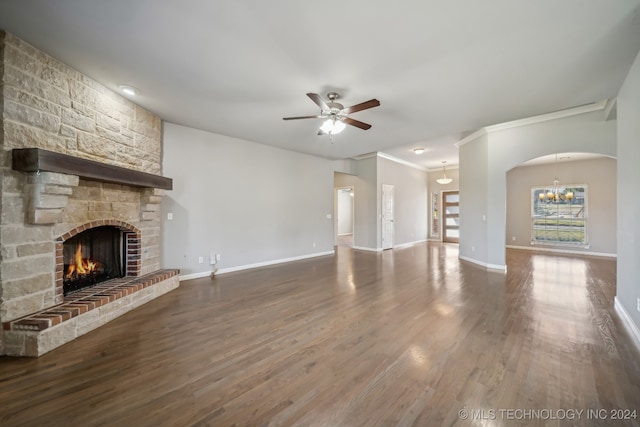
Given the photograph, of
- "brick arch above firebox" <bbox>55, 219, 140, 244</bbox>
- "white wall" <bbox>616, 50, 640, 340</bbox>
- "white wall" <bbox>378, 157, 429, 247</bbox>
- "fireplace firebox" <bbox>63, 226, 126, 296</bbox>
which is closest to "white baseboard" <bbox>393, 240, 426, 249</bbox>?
"white wall" <bbox>378, 157, 429, 247</bbox>

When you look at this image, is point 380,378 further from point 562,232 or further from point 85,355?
point 562,232

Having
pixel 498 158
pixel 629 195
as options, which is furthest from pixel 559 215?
pixel 629 195

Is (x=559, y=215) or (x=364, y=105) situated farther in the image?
(x=559, y=215)

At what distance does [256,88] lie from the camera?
324cm

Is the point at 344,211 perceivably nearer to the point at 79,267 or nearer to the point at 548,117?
the point at 548,117

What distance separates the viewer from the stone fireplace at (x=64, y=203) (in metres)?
2.24

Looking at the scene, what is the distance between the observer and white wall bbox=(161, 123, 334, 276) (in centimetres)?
455

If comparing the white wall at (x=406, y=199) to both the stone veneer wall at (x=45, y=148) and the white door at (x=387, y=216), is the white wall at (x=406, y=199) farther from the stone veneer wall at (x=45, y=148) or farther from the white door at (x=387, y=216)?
the stone veneer wall at (x=45, y=148)

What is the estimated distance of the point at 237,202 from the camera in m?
5.39

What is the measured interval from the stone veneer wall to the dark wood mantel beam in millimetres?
83

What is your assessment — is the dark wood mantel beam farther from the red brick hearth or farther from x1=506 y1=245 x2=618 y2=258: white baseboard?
x1=506 y1=245 x2=618 y2=258: white baseboard

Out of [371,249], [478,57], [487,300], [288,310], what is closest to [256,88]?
[478,57]

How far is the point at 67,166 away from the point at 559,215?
1133 cm

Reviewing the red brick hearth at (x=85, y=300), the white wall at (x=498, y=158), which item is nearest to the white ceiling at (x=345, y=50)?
the white wall at (x=498, y=158)
